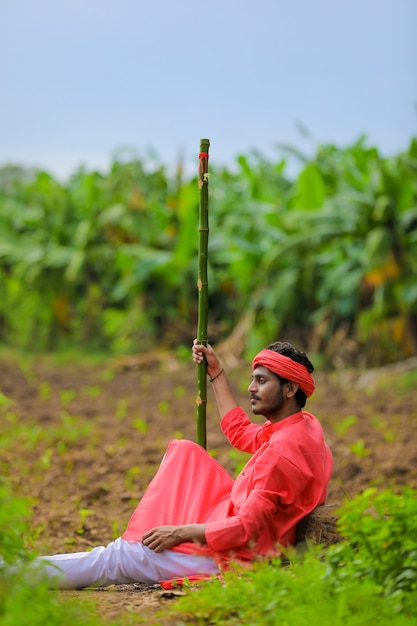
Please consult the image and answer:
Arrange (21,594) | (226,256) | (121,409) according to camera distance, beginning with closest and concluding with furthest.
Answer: (21,594), (121,409), (226,256)

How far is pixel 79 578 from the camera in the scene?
4.24m

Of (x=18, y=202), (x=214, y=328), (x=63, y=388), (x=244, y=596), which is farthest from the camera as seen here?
(x=18, y=202)

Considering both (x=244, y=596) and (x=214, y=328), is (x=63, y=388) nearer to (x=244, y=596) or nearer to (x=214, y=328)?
(x=214, y=328)

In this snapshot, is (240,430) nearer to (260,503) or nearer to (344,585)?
(260,503)

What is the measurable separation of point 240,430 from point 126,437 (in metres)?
4.74

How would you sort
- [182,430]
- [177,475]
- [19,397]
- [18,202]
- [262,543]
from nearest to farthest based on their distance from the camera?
1. [262,543]
2. [177,475]
3. [182,430]
4. [19,397]
5. [18,202]

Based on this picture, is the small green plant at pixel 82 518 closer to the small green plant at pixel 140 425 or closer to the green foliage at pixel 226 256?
the small green plant at pixel 140 425

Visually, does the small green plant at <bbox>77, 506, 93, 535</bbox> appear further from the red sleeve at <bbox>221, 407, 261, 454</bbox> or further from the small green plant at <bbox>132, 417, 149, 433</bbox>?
the small green plant at <bbox>132, 417, 149, 433</bbox>

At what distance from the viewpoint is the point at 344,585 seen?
131 inches

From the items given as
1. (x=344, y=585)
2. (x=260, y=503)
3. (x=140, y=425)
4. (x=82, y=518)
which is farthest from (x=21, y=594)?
(x=140, y=425)

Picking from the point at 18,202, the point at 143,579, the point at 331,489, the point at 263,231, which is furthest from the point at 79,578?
the point at 18,202

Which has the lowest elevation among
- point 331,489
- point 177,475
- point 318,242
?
point 331,489

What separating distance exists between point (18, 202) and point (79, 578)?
18.0 m

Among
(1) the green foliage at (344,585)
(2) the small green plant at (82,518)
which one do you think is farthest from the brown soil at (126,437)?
(1) the green foliage at (344,585)
